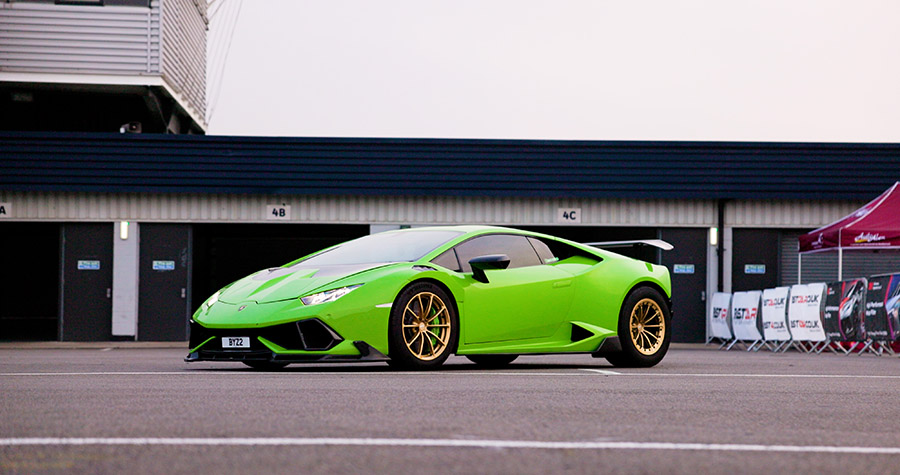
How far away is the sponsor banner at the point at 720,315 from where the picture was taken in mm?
22844

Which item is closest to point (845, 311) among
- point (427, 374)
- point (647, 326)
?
point (647, 326)

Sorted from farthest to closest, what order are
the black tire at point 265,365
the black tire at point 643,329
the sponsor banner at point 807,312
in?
the sponsor banner at point 807,312 → the black tire at point 643,329 → the black tire at point 265,365

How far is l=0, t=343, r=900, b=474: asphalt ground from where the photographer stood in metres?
3.77

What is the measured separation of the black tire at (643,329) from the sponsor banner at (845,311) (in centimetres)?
799

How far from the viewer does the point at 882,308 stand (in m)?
16.7

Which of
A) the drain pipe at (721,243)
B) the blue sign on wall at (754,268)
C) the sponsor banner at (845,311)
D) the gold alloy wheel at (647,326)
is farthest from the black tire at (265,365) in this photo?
the blue sign on wall at (754,268)

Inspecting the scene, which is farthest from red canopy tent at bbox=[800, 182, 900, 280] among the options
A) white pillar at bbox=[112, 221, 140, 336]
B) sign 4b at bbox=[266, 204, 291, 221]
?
white pillar at bbox=[112, 221, 140, 336]

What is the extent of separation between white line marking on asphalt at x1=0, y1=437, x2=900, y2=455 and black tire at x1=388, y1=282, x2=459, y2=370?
4.43 meters

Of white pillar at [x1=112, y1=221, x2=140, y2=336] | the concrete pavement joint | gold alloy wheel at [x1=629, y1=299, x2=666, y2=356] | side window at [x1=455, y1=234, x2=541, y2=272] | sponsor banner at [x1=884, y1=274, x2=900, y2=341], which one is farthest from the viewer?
white pillar at [x1=112, y1=221, x2=140, y2=336]

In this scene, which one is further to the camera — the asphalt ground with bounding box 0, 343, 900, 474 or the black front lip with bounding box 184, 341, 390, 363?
the black front lip with bounding box 184, 341, 390, 363

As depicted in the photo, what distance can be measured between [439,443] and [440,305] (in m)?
4.89

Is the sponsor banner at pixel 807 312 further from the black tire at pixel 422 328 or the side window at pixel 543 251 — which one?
the black tire at pixel 422 328

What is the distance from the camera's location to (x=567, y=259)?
1041 centimetres

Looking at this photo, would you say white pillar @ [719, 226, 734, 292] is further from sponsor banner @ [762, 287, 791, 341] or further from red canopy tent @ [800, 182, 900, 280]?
red canopy tent @ [800, 182, 900, 280]
